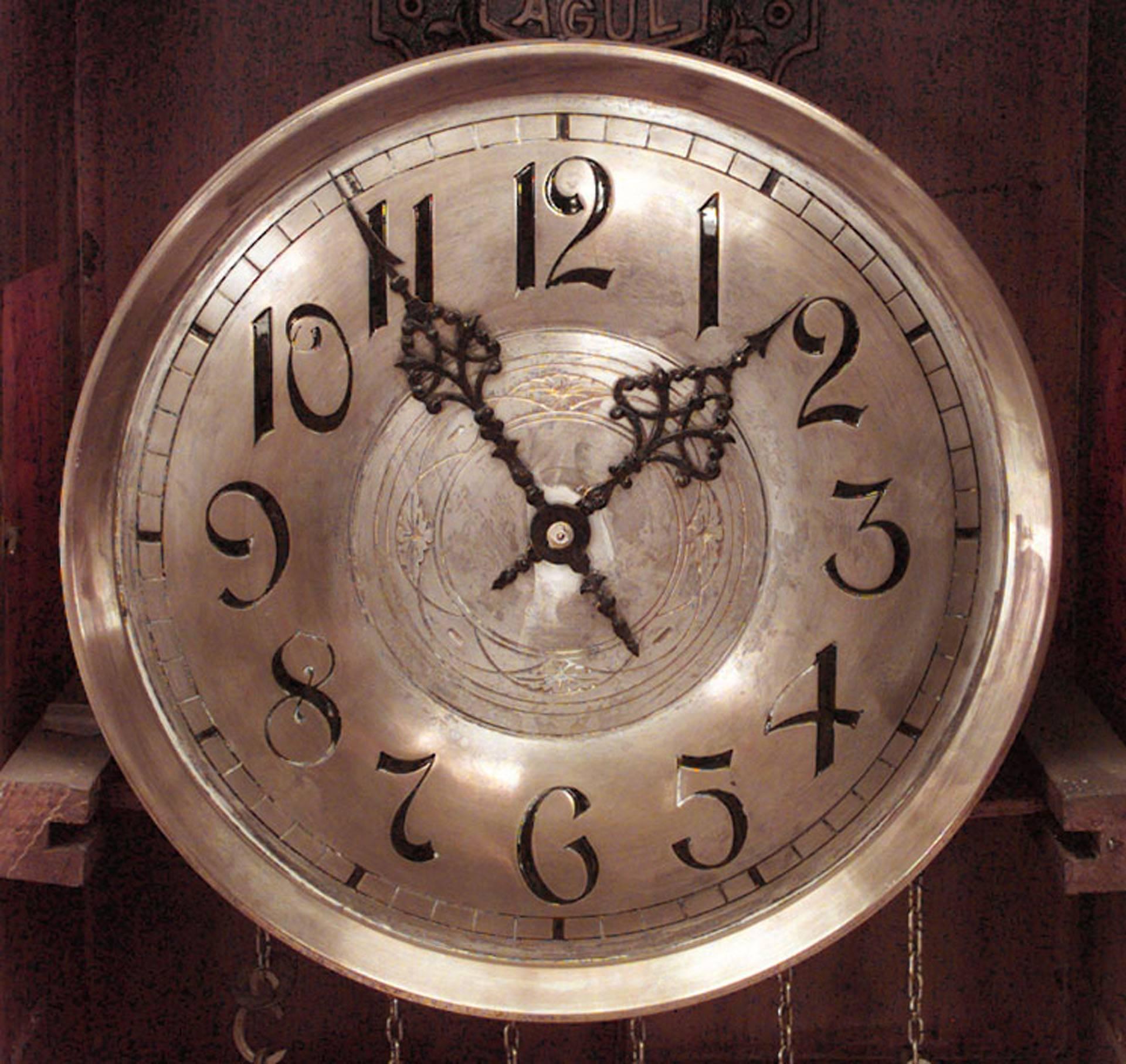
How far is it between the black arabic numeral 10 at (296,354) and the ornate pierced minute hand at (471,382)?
6 cm

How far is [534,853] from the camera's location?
3.92ft

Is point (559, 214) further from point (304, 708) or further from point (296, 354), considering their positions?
point (304, 708)

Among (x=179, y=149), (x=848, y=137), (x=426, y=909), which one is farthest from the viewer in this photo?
(x=179, y=149)

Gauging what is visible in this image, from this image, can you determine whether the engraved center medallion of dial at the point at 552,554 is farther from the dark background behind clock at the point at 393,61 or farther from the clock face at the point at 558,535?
the dark background behind clock at the point at 393,61

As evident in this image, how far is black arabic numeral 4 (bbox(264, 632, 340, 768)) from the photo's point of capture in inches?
46.5

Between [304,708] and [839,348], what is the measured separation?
1.77 feet

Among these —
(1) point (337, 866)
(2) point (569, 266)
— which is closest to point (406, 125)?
(2) point (569, 266)

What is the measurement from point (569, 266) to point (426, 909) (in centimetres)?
56

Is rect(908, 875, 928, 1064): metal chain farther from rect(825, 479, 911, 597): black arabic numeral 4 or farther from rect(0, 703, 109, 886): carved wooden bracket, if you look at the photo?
rect(0, 703, 109, 886): carved wooden bracket

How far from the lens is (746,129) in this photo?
3.73ft

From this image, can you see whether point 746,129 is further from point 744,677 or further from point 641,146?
point 744,677

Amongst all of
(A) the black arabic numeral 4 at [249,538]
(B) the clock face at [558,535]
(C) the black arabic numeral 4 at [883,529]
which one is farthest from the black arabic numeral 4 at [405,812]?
(C) the black arabic numeral 4 at [883,529]

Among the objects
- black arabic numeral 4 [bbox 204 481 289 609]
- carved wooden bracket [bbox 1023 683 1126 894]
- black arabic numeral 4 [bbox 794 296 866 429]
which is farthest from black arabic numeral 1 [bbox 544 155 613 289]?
carved wooden bracket [bbox 1023 683 1126 894]

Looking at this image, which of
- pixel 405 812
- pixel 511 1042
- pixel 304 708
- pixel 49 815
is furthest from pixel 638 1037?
pixel 49 815
